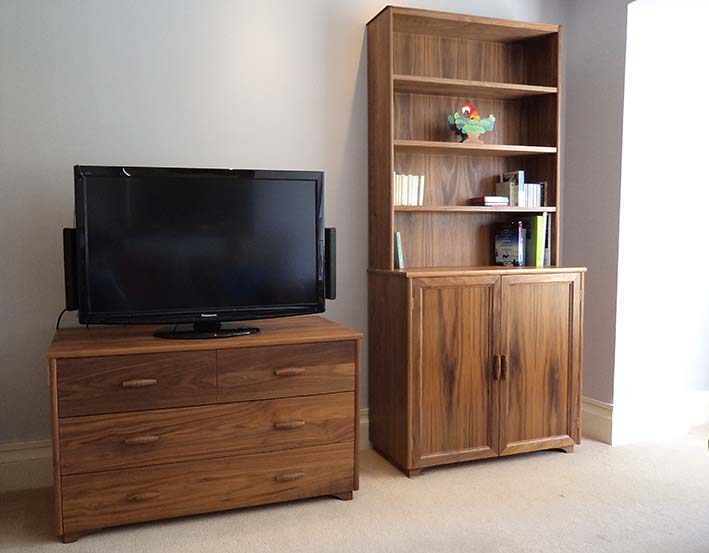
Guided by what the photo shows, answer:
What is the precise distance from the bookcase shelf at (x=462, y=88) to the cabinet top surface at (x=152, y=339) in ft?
3.91

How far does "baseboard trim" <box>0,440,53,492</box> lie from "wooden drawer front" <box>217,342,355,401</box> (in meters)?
0.98

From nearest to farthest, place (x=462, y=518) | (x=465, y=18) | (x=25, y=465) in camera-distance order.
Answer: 1. (x=462, y=518)
2. (x=25, y=465)
3. (x=465, y=18)

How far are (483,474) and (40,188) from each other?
Answer: 230 cm

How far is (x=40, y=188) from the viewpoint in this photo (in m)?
2.65

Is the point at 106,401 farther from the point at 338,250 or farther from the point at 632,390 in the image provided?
the point at 632,390

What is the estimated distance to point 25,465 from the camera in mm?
2688

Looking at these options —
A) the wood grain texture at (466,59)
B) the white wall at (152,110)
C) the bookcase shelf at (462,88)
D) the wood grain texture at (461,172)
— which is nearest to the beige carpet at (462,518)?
the white wall at (152,110)

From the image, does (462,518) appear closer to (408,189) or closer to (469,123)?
(408,189)

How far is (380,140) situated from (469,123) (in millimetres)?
456

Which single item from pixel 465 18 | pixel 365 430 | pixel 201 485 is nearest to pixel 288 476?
pixel 201 485

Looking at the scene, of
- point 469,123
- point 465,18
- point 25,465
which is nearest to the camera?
point 25,465

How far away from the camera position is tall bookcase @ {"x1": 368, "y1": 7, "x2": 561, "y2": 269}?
295 cm

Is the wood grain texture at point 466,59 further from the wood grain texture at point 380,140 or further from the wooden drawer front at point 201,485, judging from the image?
the wooden drawer front at point 201,485

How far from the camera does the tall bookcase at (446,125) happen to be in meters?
2.95
